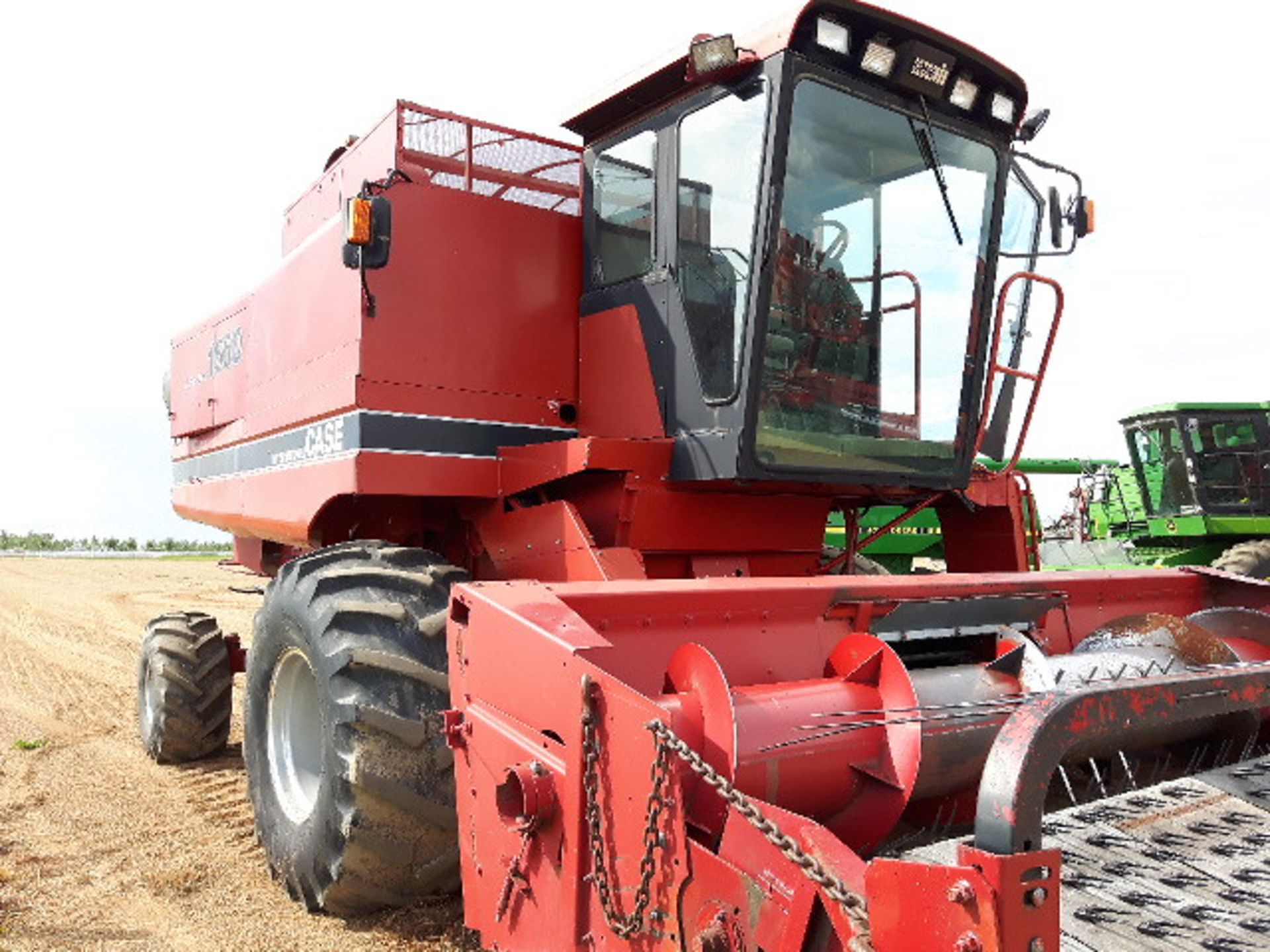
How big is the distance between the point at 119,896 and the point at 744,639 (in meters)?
2.46

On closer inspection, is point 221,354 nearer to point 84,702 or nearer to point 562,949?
point 84,702

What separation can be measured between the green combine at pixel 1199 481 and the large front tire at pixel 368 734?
37.3ft

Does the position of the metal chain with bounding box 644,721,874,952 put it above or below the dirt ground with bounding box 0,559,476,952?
above

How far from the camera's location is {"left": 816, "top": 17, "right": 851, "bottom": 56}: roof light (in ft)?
12.1

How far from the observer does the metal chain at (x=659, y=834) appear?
1.72 meters

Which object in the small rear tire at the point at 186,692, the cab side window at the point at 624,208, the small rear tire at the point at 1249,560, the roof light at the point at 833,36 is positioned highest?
the roof light at the point at 833,36

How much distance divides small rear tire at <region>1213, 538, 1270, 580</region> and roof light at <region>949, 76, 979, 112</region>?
31.0 feet

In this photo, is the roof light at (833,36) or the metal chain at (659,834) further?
the roof light at (833,36)

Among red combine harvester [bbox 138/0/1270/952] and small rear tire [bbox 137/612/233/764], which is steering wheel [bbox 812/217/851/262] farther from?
small rear tire [bbox 137/612/233/764]

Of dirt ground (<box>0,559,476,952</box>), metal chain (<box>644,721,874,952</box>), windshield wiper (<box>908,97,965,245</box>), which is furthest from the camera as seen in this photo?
windshield wiper (<box>908,97,965,245</box>)

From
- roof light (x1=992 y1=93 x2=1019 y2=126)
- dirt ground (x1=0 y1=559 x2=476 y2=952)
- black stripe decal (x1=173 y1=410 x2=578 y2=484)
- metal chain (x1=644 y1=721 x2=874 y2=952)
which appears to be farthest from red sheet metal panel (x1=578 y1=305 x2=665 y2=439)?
metal chain (x1=644 y1=721 x2=874 y2=952)

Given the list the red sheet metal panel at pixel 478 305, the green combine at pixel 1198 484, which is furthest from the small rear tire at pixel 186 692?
the green combine at pixel 1198 484

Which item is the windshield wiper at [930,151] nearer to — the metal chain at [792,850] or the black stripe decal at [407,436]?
the black stripe decal at [407,436]

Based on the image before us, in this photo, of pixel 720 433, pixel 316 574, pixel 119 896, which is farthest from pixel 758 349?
pixel 119 896
